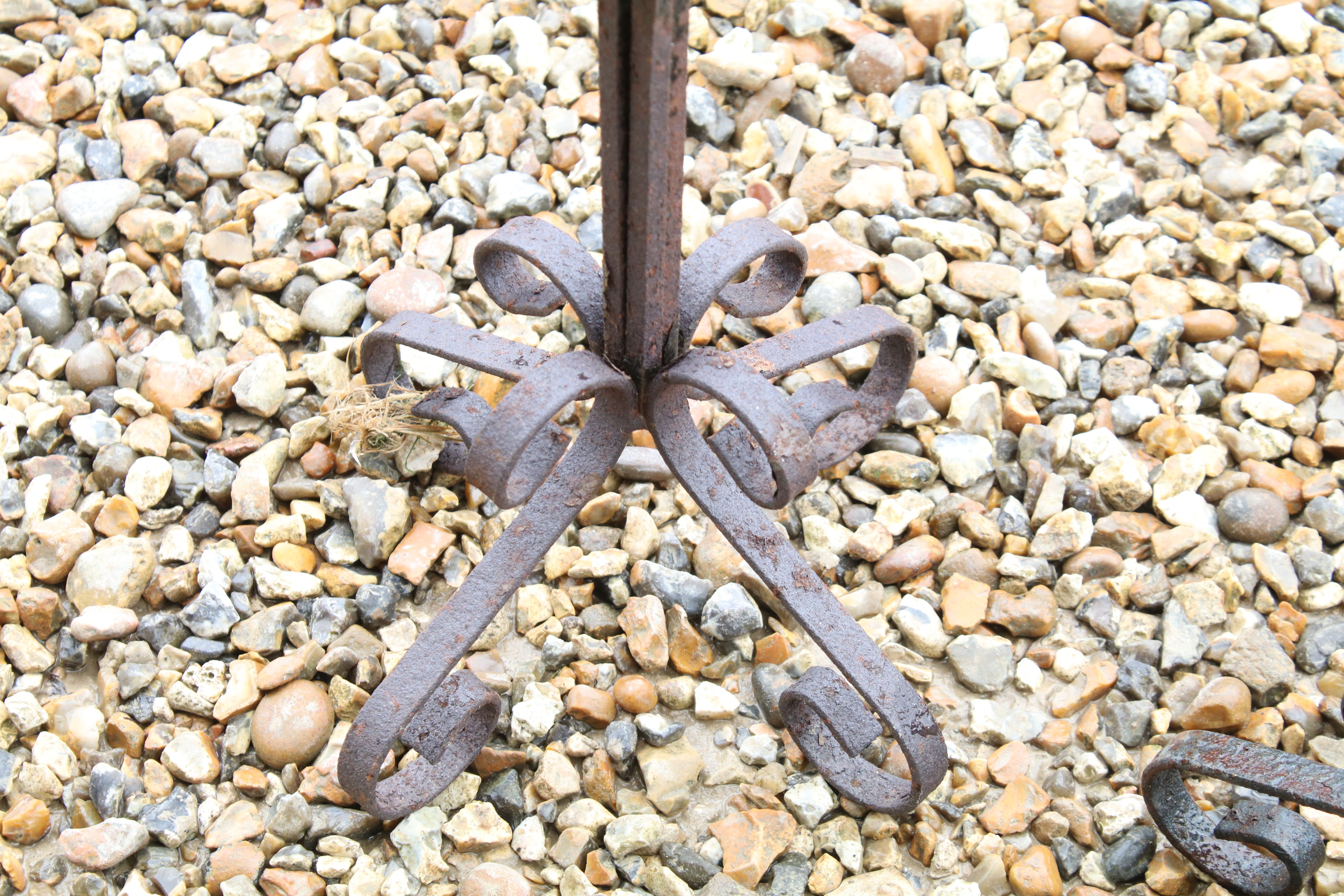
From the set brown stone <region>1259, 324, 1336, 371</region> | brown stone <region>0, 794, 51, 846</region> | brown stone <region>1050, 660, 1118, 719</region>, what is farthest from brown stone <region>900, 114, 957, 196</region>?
brown stone <region>0, 794, 51, 846</region>

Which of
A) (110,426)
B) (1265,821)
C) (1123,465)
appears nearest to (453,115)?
(110,426)

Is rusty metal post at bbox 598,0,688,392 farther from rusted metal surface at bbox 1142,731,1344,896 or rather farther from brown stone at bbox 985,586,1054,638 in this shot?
rusted metal surface at bbox 1142,731,1344,896

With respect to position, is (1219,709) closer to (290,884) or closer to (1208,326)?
(1208,326)

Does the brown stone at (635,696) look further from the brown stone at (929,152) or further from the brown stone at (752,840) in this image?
the brown stone at (929,152)

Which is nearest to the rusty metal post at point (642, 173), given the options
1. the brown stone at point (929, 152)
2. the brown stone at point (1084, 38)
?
the brown stone at point (929, 152)

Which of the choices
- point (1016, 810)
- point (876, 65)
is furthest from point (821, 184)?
point (1016, 810)

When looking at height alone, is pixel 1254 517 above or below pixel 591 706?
above

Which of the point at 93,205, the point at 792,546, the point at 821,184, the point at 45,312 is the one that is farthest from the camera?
the point at 821,184
